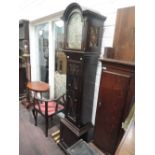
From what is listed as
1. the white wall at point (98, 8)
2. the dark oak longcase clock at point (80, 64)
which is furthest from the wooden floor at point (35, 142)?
the white wall at point (98, 8)

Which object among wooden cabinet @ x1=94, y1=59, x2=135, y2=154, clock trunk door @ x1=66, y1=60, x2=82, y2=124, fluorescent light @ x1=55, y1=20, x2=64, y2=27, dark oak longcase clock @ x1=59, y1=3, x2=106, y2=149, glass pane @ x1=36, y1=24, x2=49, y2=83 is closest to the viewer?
wooden cabinet @ x1=94, y1=59, x2=135, y2=154

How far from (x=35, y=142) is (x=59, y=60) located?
1592 millimetres

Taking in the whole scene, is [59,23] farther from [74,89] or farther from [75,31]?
[74,89]

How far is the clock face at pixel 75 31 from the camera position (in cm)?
146

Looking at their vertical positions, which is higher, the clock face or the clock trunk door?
the clock face

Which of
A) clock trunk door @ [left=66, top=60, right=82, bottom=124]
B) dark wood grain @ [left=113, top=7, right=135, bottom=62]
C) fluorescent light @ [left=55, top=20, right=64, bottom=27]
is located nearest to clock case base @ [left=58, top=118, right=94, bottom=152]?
clock trunk door @ [left=66, top=60, right=82, bottom=124]

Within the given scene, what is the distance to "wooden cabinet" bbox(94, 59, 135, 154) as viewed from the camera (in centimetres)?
116

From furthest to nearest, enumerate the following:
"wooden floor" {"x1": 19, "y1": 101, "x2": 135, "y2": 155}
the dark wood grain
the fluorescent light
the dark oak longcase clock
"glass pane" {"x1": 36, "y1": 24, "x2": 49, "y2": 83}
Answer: "glass pane" {"x1": 36, "y1": 24, "x2": 49, "y2": 83}
the fluorescent light
"wooden floor" {"x1": 19, "y1": 101, "x2": 135, "y2": 155}
the dark oak longcase clock
the dark wood grain

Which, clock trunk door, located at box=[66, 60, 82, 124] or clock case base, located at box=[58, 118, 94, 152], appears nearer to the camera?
clock trunk door, located at box=[66, 60, 82, 124]

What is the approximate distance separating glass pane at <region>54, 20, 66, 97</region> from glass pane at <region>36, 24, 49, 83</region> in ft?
1.31

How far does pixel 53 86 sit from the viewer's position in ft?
9.56

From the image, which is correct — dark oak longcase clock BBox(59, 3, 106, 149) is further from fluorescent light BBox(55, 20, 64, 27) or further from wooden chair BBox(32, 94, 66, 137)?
fluorescent light BBox(55, 20, 64, 27)
